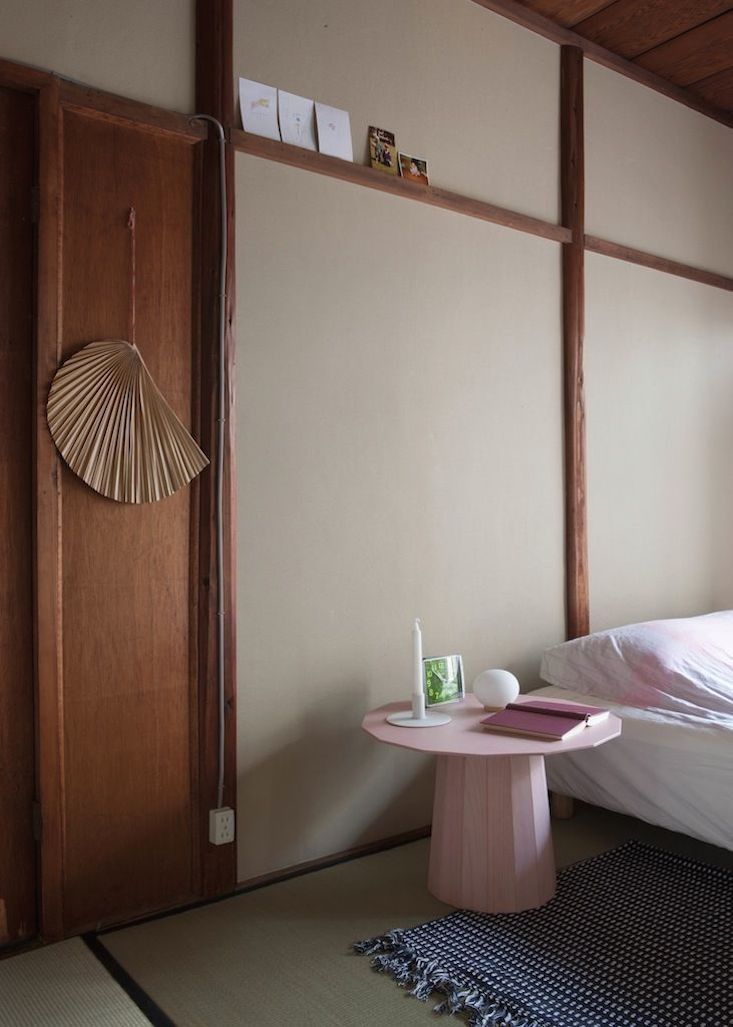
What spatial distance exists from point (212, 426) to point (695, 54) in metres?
2.60

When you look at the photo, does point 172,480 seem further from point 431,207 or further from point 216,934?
point 431,207

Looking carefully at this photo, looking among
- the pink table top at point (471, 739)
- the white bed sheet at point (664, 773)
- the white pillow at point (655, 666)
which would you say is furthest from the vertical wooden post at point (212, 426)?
the white pillow at point (655, 666)


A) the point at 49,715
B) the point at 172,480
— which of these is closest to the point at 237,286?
the point at 172,480

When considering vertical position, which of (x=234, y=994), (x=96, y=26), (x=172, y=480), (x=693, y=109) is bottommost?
(x=234, y=994)

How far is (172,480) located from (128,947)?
1114mm

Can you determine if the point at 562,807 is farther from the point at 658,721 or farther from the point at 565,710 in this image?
the point at 565,710

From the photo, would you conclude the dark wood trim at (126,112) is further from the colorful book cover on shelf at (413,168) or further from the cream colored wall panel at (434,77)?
the colorful book cover on shelf at (413,168)

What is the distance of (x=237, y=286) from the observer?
7.77 ft

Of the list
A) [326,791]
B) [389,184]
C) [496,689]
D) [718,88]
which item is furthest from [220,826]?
[718,88]

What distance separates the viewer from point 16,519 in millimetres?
2055

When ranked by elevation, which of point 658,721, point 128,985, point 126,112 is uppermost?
point 126,112

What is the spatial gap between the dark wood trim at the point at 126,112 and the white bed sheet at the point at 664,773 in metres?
2.05

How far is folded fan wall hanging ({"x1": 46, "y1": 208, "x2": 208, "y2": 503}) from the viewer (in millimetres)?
2082

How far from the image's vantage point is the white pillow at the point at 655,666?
2.61 m
